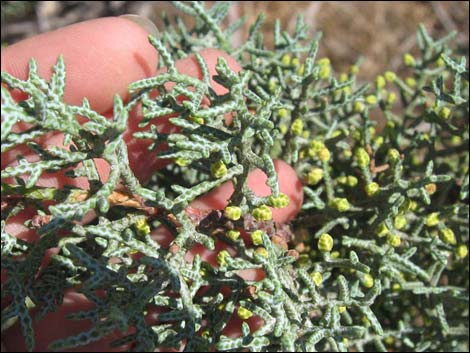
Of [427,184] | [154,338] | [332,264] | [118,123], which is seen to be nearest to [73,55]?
[118,123]

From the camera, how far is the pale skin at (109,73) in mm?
2379

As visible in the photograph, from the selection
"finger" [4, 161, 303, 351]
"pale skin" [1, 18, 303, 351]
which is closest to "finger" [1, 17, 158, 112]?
"pale skin" [1, 18, 303, 351]

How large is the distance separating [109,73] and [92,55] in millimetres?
105

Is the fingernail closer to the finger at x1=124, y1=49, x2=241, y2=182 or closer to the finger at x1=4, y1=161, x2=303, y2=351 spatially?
the finger at x1=124, y1=49, x2=241, y2=182

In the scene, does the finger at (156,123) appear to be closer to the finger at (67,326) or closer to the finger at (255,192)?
the finger at (255,192)

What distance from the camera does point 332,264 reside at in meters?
2.21

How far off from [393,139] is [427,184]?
0.45m

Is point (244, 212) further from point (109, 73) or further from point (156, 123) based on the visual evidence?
point (109, 73)

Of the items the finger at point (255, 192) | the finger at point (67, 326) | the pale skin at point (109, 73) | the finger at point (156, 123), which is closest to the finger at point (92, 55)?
Answer: the pale skin at point (109, 73)

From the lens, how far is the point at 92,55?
238 centimetres

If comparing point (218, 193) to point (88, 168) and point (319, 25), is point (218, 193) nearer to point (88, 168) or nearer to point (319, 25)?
point (88, 168)

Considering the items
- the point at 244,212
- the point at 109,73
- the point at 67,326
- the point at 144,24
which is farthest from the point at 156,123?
the point at 67,326

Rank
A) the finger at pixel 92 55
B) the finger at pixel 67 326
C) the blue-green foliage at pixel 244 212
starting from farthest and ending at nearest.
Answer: the finger at pixel 67 326 < the finger at pixel 92 55 < the blue-green foliage at pixel 244 212

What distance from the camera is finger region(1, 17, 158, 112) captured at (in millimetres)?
2377
